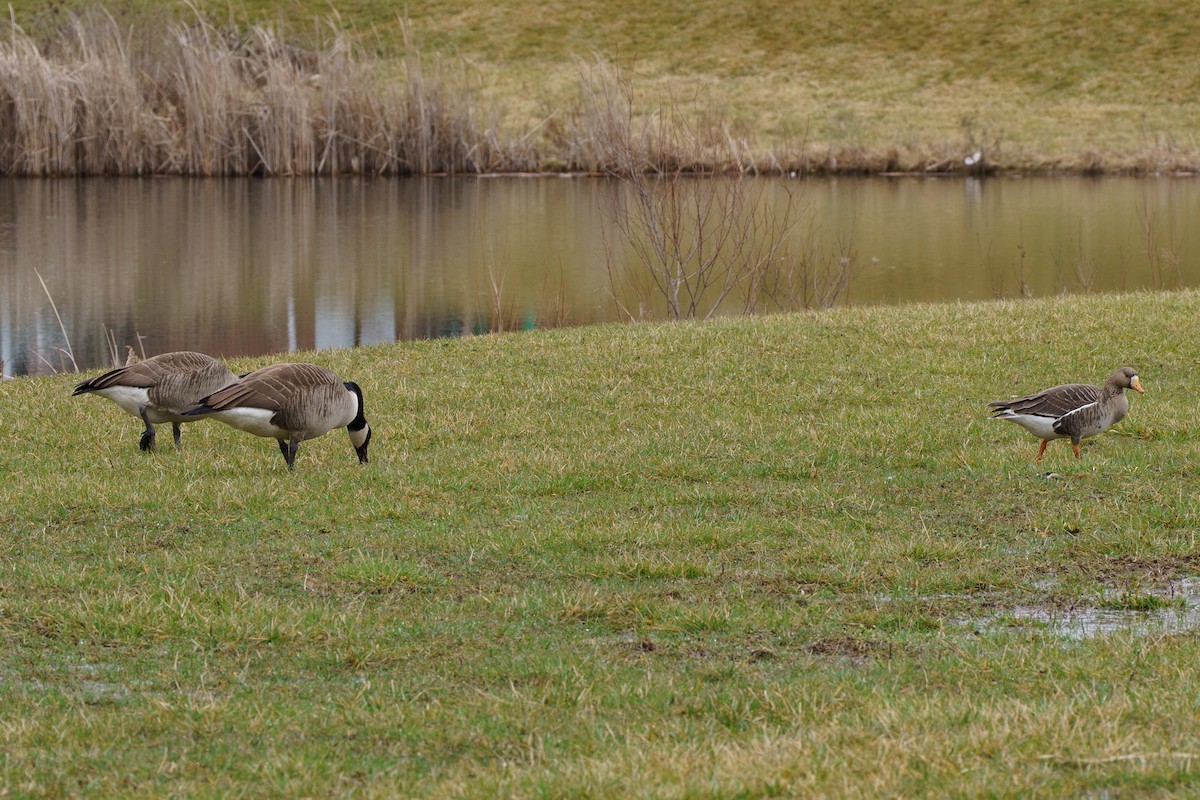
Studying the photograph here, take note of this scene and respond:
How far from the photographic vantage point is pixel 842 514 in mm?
9594

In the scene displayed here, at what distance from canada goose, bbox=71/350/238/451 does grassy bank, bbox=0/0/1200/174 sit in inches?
886

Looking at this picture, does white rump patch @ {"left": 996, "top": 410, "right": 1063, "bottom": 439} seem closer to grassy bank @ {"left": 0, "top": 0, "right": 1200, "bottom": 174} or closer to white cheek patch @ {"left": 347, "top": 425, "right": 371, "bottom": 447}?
white cheek patch @ {"left": 347, "top": 425, "right": 371, "bottom": 447}

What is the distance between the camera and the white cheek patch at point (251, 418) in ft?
34.0

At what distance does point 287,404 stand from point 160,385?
1462 mm

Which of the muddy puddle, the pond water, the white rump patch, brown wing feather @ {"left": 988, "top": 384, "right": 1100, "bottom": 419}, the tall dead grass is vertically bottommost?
the pond water

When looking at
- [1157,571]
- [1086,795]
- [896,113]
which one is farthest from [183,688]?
[896,113]

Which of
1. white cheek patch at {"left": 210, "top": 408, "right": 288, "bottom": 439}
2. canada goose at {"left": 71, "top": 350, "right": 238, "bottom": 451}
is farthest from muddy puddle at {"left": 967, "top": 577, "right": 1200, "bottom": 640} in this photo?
canada goose at {"left": 71, "top": 350, "right": 238, "bottom": 451}

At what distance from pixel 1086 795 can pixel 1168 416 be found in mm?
8322

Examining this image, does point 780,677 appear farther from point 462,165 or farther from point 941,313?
point 462,165

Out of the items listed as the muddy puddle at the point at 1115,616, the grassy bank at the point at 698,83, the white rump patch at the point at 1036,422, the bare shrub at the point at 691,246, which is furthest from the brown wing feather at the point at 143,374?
the grassy bank at the point at 698,83

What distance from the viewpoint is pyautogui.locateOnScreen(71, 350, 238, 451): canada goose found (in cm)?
1116

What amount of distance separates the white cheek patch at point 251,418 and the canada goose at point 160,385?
2.13 ft

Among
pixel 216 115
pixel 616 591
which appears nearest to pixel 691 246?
pixel 616 591

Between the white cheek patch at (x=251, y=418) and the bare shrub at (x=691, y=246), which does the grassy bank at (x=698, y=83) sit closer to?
the bare shrub at (x=691, y=246)
